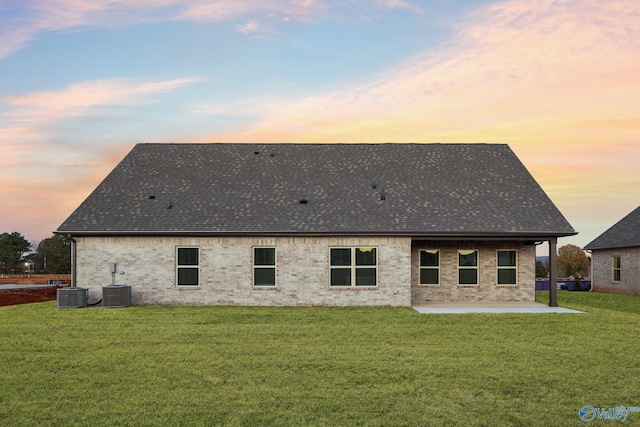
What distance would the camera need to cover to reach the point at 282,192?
915 inches

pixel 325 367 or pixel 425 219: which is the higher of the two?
pixel 425 219

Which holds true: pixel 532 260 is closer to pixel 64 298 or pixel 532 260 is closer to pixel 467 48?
pixel 467 48

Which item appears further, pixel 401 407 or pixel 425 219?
pixel 425 219

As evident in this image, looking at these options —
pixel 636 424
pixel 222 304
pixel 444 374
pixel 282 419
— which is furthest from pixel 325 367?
pixel 222 304

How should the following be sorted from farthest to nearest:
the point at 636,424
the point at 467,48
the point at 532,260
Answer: the point at 532,260
the point at 467,48
the point at 636,424

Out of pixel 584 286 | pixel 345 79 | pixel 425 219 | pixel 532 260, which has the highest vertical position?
pixel 345 79

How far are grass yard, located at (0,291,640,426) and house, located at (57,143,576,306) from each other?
419cm

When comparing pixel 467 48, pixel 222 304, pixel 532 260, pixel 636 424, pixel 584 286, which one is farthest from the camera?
pixel 584 286

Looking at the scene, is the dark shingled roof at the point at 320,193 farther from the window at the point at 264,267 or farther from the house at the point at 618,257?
the house at the point at 618,257

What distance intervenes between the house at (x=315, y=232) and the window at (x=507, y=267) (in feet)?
0.12

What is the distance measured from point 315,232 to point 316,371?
11.0 m

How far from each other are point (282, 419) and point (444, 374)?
346 cm

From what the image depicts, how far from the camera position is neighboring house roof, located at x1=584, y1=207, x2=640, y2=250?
30.8 metres

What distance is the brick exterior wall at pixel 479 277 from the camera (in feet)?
73.9
